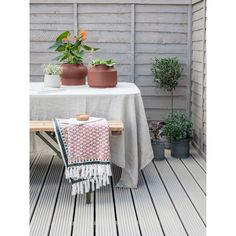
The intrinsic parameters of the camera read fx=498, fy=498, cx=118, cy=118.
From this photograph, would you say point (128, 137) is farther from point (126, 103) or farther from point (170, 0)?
point (170, 0)

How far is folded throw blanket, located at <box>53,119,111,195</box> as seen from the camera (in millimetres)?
3660

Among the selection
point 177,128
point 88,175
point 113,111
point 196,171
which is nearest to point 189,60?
point 177,128

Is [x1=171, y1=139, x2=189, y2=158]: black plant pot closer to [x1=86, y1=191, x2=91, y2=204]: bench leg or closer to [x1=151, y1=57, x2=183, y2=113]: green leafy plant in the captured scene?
[x1=151, y1=57, x2=183, y2=113]: green leafy plant

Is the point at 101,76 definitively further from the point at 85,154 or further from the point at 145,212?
the point at 145,212

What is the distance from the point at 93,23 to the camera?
18.9 feet

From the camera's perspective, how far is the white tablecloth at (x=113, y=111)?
4.13 metres

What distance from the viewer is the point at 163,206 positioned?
3.66 meters

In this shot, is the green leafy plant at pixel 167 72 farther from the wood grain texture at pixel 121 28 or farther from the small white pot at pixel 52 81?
the small white pot at pixel 52 81

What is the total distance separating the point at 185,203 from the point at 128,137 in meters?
0.79

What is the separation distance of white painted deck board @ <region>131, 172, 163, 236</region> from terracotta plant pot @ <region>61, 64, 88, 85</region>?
115 centimetres

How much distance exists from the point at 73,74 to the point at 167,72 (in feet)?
4.27

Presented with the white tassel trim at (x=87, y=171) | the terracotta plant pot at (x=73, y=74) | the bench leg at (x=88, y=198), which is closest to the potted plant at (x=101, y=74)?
the terracotta plant pot at (x=73, y=74)

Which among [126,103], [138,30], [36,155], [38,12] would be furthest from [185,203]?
[38,12]
